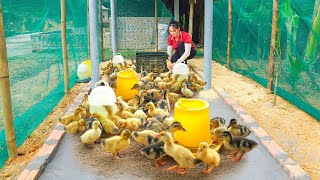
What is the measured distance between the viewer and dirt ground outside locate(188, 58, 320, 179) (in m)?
4.51

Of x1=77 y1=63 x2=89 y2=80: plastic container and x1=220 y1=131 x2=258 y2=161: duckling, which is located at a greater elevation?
x1=77 y1=63 x2=89 y2=80: plastic container

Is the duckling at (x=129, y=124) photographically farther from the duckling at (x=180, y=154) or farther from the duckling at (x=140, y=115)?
the duckling at (x=180, y=154)

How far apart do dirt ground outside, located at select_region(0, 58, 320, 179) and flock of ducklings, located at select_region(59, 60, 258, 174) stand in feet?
2.39

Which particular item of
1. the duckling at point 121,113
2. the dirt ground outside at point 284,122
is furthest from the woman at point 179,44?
the duckling at point 121,113

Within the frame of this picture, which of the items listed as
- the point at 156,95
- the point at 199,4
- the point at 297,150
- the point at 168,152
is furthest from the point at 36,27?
the point at 199,4

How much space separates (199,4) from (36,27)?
10.8m

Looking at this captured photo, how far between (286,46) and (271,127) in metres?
2.03

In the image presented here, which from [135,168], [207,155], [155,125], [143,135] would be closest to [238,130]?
[207,155]

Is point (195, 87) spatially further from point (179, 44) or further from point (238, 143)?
point (238, 143)

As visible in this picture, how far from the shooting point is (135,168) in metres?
3.78

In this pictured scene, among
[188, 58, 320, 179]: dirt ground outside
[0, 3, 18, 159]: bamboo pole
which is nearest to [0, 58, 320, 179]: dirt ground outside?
[188, 58, 320, 179]: dirt ground outside

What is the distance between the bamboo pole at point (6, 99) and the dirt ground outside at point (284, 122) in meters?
3.55

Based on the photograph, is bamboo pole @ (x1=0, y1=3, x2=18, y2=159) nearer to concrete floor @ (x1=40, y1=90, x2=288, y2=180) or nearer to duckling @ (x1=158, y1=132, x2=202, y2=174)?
concrete floor @ (x1=40, y1=90, x2=288, y2=180)

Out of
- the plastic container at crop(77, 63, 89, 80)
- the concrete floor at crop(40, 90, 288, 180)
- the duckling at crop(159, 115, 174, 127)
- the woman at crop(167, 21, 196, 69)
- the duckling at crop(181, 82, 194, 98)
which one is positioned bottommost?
the concrete floor at crop(40, 90, 288, 180)
